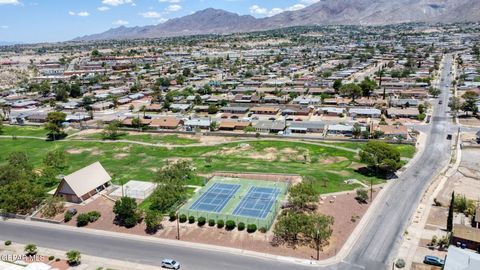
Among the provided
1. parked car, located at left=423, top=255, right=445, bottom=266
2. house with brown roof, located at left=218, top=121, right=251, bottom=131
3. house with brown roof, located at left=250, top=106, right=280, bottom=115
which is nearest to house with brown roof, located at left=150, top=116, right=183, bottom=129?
house with brown roof, located at left=218, top=121, right=251, bottom=131

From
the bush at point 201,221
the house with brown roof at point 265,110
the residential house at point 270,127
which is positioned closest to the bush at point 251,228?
the bush at point 201,221

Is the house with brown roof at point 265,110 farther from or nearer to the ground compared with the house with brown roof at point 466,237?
farther from the ground

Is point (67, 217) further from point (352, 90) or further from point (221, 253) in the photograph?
point (352, 90)

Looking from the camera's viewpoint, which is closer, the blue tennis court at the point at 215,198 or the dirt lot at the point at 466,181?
the blue tennis court at the point at 215,198

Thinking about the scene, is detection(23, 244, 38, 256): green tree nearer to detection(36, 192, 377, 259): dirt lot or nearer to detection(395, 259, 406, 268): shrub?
detection(36, 192, 377, 259): dirt lot

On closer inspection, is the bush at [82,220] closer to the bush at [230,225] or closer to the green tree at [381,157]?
the bush at [230,225]

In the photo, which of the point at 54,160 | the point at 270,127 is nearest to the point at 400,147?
the point at 270,127
